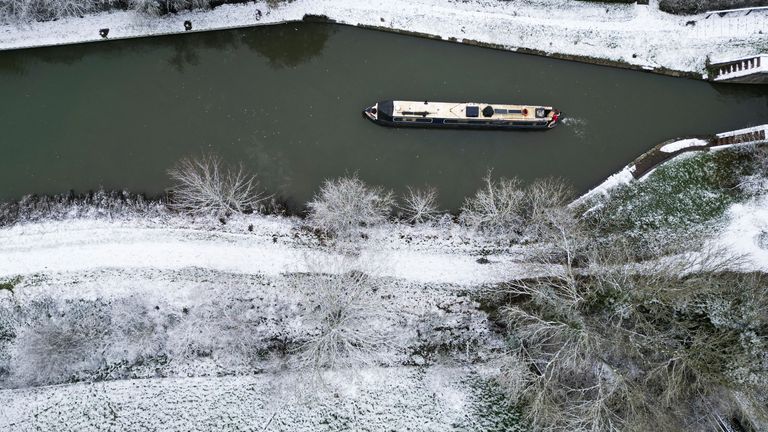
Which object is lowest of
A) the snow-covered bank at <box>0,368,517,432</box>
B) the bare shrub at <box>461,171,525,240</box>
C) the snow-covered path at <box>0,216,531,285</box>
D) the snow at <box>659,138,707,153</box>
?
the snow-covered bank at <box>0,368,517,432</box>

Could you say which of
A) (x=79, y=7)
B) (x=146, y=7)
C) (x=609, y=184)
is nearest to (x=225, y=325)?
(x=146, y=7)

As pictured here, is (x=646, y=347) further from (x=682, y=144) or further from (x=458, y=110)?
(x=458, y=110)

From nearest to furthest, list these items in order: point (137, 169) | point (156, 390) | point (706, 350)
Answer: point (706, 350) < point (156, 390) < point (137, 169)

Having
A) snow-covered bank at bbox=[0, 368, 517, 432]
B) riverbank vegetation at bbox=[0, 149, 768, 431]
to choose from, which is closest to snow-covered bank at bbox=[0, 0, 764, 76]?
riverbank vegetation at bbox=[0, 149, 768, 431]

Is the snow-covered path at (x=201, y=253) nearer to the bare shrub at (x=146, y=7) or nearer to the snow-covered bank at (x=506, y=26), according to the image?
the snow-covered bank at (x=506, y=26)

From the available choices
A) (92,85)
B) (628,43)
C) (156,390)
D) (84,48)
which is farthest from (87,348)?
(628,43)

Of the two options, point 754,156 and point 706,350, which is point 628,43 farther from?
point 706,350

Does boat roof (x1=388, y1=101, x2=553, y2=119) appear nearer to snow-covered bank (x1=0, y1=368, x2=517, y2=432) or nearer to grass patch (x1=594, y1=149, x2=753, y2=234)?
grass patch (x1=594, y1=149, x2=753, y2=234)
